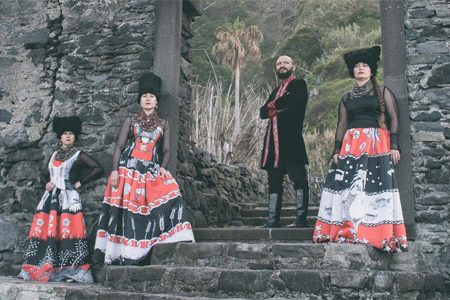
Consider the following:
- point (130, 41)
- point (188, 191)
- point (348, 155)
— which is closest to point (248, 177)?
point (188, 191)

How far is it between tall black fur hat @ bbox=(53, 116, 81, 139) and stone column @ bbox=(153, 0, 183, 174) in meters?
0.93

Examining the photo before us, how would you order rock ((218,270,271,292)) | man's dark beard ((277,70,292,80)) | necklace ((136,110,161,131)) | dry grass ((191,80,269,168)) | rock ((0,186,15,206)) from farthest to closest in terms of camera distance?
dry grass ((191,80,269,168)) < rock ((0,186,15,206)) < man's dark beard ((277,70,292,80)) < necklace ((136,110,161,131)) < rock ((218,270,271,292))

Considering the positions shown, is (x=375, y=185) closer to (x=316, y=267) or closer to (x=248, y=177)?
(x=316, y=267)

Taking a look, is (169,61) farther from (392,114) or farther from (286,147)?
(392,114)

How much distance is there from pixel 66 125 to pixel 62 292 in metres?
1.89

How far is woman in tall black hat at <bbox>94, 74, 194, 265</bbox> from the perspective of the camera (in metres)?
5.07

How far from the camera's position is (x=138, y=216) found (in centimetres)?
511

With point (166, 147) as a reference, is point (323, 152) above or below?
above

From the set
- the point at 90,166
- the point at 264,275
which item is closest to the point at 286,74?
the point at 90,166

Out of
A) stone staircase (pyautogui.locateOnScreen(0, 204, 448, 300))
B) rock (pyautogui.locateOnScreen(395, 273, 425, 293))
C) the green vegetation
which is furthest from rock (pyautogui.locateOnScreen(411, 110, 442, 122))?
the green vegetation

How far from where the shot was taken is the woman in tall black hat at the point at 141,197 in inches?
199

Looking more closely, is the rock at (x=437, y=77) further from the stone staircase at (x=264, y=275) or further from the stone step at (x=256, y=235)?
the stone step at (x=256, y=235)

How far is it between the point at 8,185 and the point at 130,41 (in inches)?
83.0

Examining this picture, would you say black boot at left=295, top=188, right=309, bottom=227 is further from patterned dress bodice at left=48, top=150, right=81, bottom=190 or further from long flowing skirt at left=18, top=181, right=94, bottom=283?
patterned dress bodice at left=48, top=150, right=81, bottom=190
